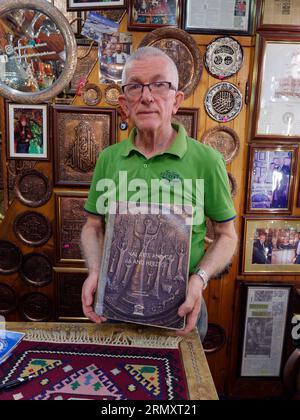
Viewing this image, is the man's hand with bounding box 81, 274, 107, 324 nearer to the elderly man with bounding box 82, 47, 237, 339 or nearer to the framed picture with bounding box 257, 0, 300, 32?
Result: the elderly man with bounding box 82, 47, 237, 339

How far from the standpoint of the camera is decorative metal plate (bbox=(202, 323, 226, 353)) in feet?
7.95

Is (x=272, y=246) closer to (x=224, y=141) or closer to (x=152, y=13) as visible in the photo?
(x=224, y=141)

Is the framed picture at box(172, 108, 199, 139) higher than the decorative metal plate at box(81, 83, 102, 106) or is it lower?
lower

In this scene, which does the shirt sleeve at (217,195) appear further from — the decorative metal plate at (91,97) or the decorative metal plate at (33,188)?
the decorative metal plate at (33,188)

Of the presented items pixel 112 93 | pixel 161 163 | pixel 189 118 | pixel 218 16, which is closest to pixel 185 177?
pixel 161 163

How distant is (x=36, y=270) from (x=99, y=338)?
140 cm

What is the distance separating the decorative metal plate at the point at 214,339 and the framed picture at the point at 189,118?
1.35 meters

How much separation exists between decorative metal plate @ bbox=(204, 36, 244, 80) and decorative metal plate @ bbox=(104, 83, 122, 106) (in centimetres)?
58

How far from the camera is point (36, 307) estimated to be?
2.41 metres

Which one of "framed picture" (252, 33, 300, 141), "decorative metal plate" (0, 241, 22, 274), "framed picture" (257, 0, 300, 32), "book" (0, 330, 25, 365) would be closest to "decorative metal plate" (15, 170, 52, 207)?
"decorative metal plate" (0, 241, 22, 274)

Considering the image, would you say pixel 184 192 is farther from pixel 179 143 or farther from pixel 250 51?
pixel 250 51

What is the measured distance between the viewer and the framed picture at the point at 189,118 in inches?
85.6

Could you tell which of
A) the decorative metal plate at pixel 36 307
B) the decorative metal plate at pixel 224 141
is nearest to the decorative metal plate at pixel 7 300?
the decorative metal plate at pixel 36 307
